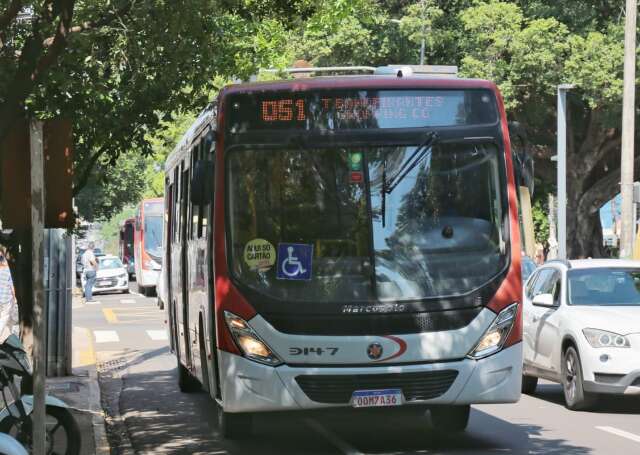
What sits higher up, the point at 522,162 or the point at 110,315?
the point at 522,162

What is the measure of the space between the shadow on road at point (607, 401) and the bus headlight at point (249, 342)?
4.54 meters

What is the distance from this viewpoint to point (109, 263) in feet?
176

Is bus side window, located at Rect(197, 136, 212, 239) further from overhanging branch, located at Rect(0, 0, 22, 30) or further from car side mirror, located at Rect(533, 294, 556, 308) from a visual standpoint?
car side mirror, located at Rect(533, 294, 556, 308)

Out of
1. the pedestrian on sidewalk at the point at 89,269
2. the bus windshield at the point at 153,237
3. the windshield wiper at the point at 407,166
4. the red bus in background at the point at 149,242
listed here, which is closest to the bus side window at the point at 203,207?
the windshield wiper at the point at 407,166

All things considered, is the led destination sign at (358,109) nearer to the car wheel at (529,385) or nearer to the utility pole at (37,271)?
the utility pole at (37,271)

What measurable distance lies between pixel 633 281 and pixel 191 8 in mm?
5583

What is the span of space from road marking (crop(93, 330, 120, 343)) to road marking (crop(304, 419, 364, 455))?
13.5 meters

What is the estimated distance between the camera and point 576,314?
43.9 feet

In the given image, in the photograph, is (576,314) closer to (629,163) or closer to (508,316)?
(508,316)

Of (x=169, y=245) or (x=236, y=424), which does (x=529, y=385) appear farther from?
(x=236, y=424)

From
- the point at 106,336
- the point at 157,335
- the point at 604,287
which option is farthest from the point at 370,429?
the point at 106,336

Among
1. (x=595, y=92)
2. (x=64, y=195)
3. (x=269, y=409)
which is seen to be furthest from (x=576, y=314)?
(x=595, y=92)

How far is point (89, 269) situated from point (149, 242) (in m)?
6.64

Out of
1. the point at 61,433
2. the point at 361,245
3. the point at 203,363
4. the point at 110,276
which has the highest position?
the point at 361,245
